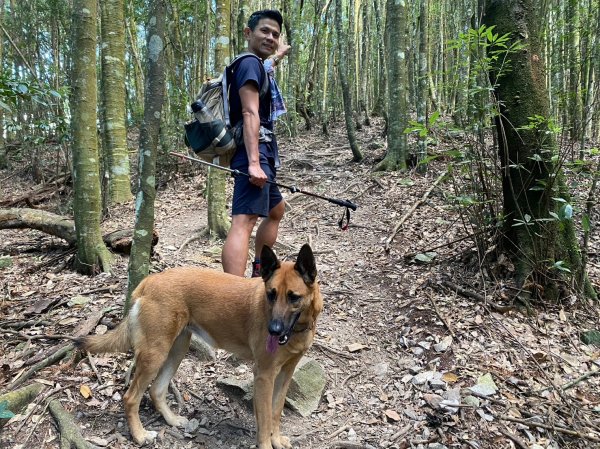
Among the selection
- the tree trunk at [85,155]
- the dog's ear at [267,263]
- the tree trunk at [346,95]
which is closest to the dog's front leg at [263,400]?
the dog's ear at [267,263]

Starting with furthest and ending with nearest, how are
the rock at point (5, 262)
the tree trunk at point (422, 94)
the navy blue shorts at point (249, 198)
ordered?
the tree trunk at point (422, 94), the rock at point (5, 262), the navy blue shorts at point (249, 198)

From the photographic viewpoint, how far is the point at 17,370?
3518 mm

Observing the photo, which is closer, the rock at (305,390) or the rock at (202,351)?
the rock at (305,390)

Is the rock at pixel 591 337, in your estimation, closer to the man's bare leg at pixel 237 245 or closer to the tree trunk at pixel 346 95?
the man's bare leg at pixel 237 245

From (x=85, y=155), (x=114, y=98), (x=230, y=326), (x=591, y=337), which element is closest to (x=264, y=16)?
(x=230, y=326)

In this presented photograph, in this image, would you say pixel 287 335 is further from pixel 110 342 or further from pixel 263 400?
pixel 110 342

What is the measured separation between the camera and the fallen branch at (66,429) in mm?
2867

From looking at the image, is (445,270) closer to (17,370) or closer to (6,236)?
(17,370)

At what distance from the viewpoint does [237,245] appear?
3859 mm

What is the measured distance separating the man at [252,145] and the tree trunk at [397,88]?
19.5 ft

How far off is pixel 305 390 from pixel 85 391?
184 cm

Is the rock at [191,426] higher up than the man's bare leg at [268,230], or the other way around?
the man's bare leg at [268,230]

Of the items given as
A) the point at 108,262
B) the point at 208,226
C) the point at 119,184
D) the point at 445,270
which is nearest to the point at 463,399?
the point at 445,270

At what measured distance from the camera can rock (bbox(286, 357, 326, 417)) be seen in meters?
3.66
